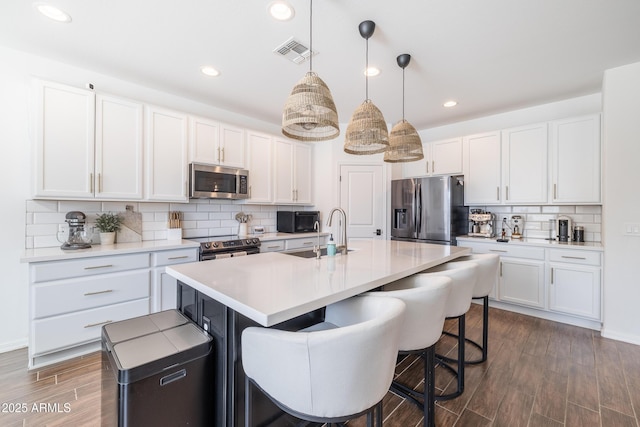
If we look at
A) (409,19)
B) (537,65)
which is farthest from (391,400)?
(537,65)

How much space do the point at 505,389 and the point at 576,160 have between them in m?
2.73

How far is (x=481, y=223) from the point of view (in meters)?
3.95

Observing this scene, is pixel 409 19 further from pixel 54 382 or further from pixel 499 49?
pixel 54 382

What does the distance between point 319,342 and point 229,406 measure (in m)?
0.73

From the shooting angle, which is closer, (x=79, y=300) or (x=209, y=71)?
(x=79, y=300)

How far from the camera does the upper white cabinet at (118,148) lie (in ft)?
8.50

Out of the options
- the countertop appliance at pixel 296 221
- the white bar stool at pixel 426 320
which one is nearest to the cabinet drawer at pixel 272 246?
the countertop appliance at pixel 296 221

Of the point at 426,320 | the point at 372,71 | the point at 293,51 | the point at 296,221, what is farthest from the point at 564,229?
the point at 293,51

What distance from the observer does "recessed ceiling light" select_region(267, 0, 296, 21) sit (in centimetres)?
183

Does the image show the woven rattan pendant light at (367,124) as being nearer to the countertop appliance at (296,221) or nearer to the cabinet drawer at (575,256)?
the countertop appliance at (296,221)

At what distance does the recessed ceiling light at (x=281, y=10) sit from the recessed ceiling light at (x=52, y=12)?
1.48m

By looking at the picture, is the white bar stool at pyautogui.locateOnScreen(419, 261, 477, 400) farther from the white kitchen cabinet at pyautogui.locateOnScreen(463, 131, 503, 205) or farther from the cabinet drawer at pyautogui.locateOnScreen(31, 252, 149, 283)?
the cabinet drawer at pyautogui.locateOnScreen(31, 252, 149, 283)

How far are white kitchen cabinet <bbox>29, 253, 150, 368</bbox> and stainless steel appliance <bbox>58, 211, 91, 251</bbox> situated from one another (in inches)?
10.5

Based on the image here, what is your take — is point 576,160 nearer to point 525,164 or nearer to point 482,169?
point 525,164
